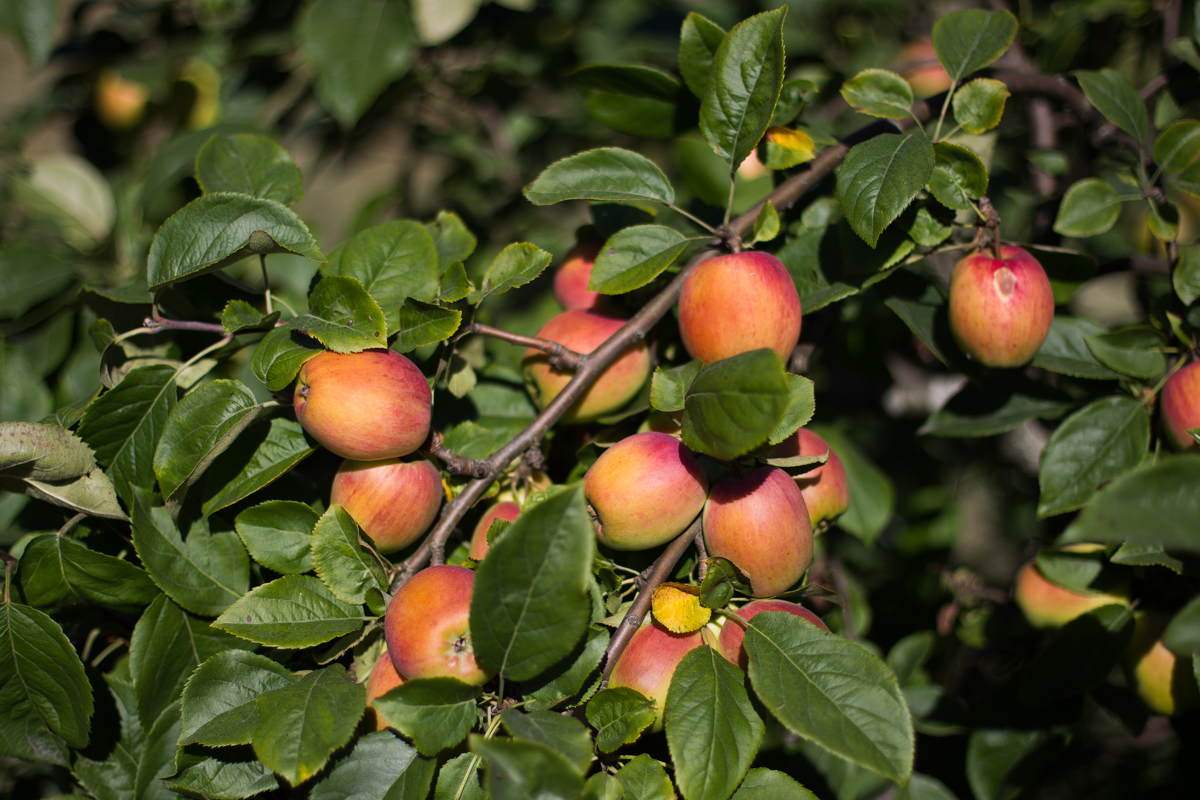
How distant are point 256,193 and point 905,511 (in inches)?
69.9

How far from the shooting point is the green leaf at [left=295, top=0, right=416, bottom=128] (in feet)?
5.13

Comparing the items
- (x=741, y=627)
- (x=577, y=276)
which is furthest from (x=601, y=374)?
(x=741, y=627)

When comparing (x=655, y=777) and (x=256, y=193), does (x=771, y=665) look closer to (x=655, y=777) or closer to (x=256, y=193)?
(x=655, y=777)

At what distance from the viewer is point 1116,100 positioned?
1.13 m

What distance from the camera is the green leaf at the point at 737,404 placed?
0.71 metres

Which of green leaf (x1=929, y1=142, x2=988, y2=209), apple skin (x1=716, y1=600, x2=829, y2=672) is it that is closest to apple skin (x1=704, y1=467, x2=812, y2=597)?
apple skin (x1=716, y1=600, x2=829, y2=672)

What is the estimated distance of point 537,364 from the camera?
1.09 meters

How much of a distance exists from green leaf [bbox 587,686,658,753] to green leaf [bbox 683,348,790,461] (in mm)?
289

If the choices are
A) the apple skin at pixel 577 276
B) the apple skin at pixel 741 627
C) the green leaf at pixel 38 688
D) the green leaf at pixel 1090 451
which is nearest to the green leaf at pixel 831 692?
the apple skin at pixel 741 627

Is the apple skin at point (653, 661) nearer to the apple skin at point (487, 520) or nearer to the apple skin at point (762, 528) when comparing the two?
the apple skin at point (762, 528)

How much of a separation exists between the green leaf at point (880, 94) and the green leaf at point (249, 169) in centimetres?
83

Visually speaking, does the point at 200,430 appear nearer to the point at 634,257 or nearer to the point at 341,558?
the point at 341,558

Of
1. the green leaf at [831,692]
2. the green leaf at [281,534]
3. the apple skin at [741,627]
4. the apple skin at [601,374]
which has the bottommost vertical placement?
the apple skin at [741,627]

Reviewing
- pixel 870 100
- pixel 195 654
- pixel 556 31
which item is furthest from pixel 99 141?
pixel 870 100
